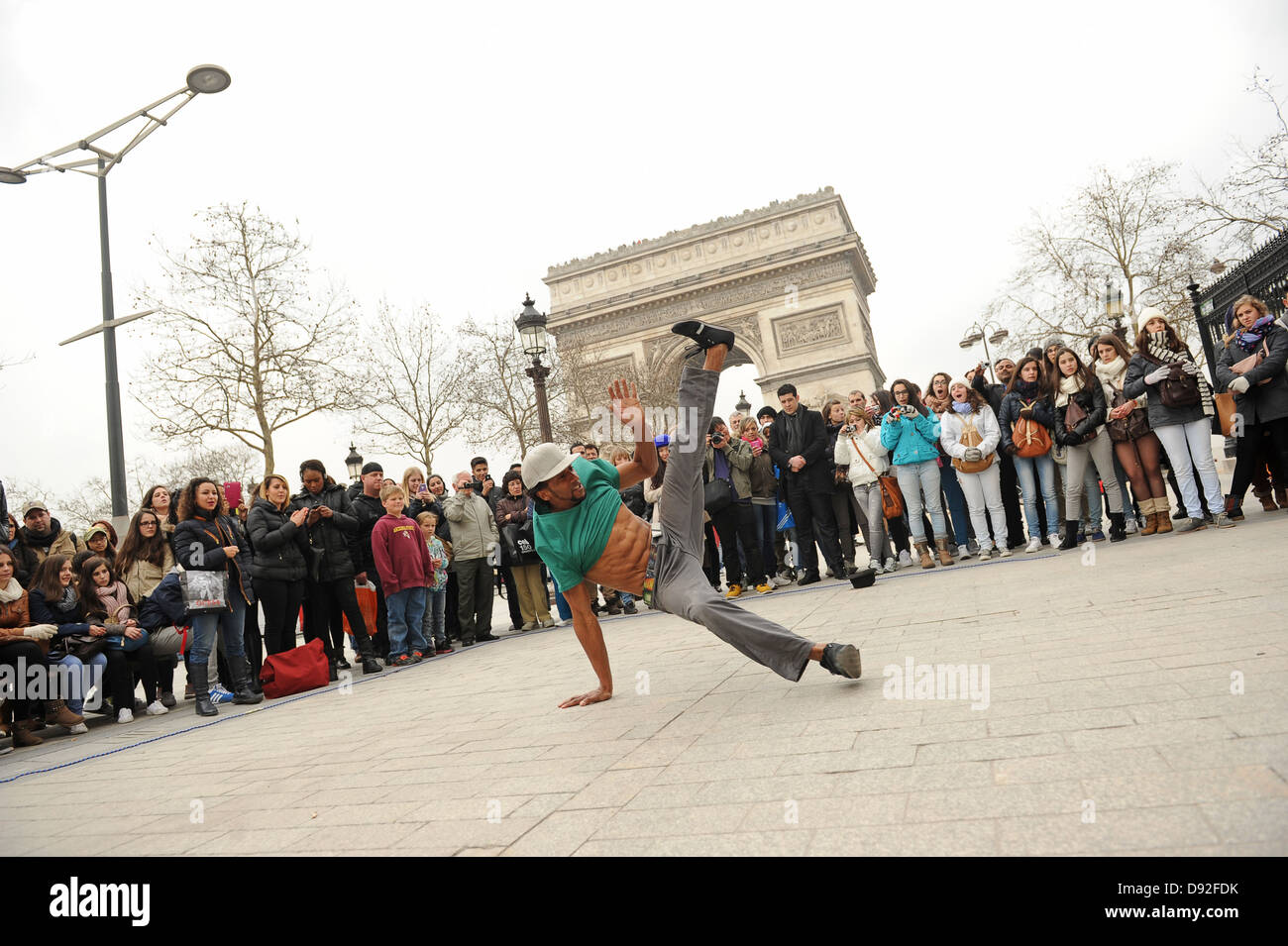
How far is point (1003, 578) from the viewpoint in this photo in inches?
278

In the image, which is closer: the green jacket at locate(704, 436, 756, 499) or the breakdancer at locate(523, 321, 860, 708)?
the breakdancer at locate(523, 321, 860, 708)

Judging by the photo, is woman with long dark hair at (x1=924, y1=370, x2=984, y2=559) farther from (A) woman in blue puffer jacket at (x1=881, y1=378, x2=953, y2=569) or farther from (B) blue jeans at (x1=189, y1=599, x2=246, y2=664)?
(B) blue jeans at (x1=189, y1=599, x2=246, y2=664)

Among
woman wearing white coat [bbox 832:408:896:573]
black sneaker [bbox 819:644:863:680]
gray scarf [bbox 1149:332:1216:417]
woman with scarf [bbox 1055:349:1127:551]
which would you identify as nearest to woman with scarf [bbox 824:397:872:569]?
woman wearing white coat [bbox 832:408:896:573]

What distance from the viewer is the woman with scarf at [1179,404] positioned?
788cm

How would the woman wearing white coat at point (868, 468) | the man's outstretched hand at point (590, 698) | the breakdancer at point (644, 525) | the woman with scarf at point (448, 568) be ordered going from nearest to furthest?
the breakdancer at point (644, 525) < the man's outstretched hand at point (590, 698) < the woman wearing white coat at point (868, 468) < the woman with scarf at point (448, 568)

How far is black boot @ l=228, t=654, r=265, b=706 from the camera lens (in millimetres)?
7555

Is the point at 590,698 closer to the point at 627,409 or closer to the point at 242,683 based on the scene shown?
the point at 627,409

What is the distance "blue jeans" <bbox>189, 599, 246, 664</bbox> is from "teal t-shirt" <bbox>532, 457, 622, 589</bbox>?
14.3ft

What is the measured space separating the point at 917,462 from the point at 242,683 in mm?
7108

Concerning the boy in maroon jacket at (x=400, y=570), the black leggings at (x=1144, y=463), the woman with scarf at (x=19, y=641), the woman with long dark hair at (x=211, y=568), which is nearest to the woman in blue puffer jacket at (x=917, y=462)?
the black leggings at (x=1144, y=463)

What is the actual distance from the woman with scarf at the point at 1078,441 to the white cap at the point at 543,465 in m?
6.20

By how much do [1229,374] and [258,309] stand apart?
24.5 m

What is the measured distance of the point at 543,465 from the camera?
4301 millimetres

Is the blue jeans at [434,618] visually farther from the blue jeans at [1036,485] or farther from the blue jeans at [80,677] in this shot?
the blue jeans at [1036,485]
